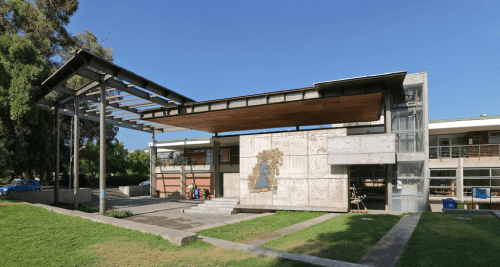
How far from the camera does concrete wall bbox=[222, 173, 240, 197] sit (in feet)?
88.6

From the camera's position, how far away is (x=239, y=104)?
758 inches

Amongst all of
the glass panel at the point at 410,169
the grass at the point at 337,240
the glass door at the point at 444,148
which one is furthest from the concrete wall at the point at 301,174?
the glass door at the point at 444,148

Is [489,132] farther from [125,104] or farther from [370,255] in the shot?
[125,104]

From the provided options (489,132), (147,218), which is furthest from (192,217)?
(489,132)

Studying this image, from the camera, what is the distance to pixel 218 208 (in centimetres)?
2020

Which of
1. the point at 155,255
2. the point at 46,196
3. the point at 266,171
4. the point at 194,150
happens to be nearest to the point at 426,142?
the point at 266,171

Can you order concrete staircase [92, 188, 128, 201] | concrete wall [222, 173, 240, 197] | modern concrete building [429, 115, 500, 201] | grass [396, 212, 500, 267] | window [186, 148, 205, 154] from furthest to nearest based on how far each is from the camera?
window [186, 148, 205, 154] < concrete staircase [92, 188, 128, 201] < concrete wall [222, 173, 240, 197] < modern concrete building [429, 115, 500, 201] < grass [396, 212, 500, 267]

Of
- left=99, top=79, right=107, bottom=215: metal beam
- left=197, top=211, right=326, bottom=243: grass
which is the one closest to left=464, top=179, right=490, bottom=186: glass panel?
left=197, top=211, right=326, bottom=243: grass

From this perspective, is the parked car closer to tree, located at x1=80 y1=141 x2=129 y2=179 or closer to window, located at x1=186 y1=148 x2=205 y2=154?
tree, located at x1=80 y1=141 x2=129 y2=179

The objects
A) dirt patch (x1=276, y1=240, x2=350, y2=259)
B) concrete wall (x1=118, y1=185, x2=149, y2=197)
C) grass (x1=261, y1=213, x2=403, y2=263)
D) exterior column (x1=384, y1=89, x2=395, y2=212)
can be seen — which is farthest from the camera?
concrete wall (x1=118, y1=185, x2=149, y2=197)

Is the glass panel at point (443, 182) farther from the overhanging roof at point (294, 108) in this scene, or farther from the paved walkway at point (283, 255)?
the paved walkway at point (283, 255)

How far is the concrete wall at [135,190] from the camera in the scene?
3558 cm

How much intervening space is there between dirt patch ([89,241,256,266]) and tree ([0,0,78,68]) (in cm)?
3600

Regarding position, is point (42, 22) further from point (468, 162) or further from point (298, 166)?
point (468, 162)
